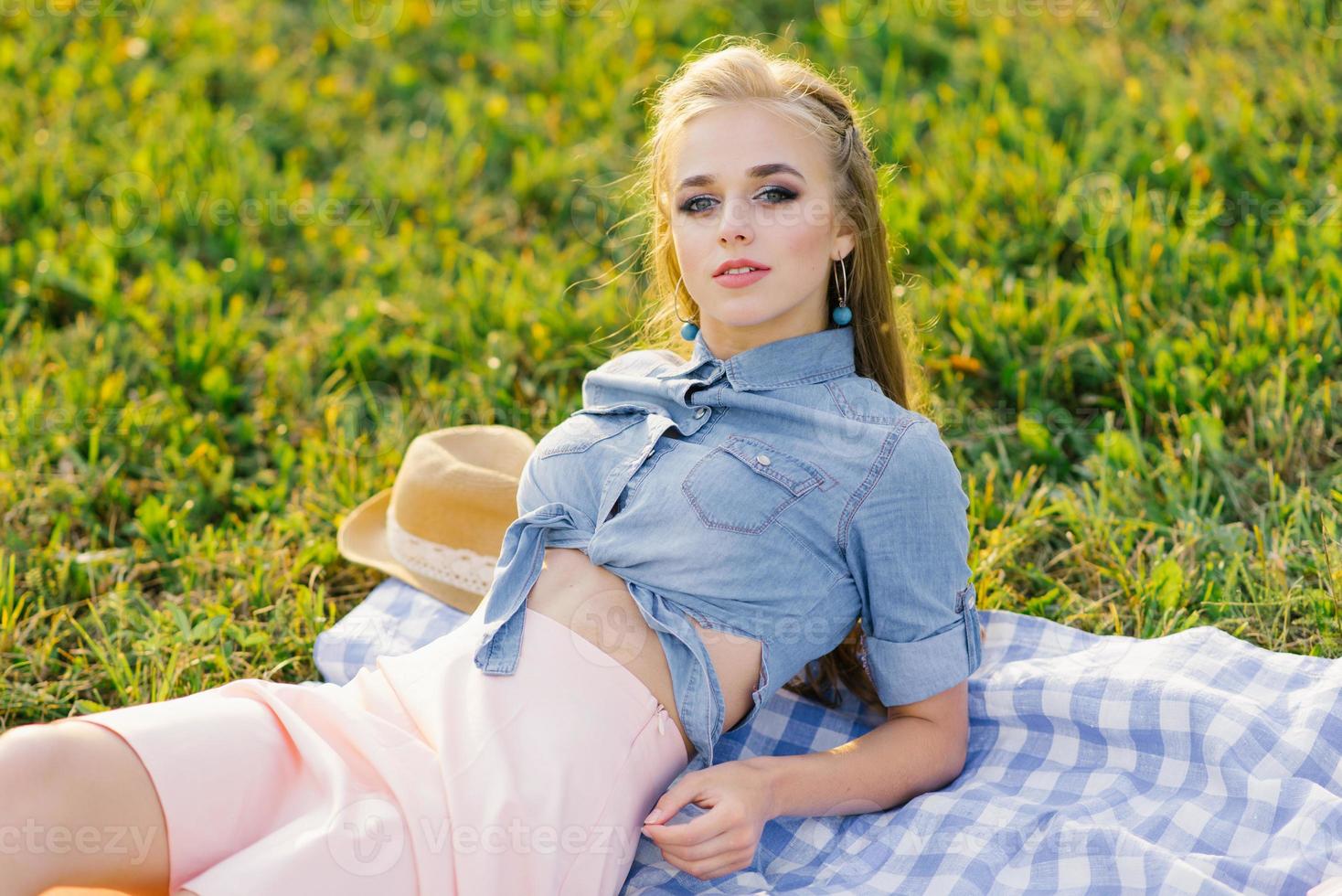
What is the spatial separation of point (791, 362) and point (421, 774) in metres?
0.97

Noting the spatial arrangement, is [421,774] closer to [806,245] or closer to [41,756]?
[41,756]

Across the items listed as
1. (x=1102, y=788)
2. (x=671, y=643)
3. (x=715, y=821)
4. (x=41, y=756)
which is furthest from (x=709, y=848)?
(x=41, y=756)

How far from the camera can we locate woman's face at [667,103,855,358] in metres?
2.32

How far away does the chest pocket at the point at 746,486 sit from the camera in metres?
2.16

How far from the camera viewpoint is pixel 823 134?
241 cm

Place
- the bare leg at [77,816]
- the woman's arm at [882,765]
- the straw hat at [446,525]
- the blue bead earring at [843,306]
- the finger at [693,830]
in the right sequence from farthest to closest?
the straw hat at [446,525] → the blue bead earring at [843,306] → the woman's arm at [882,765] → the finger at [693,830] → the bare leg at [77,816]

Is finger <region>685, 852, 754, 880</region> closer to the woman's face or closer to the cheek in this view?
the woman's face

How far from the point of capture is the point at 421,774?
6.47 feet

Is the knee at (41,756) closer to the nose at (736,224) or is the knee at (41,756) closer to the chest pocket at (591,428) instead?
the chest pocket at (591,428)

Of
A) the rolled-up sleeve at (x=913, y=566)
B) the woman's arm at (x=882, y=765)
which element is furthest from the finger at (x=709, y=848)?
the rolled-up sleeve at (x=913, y=566)

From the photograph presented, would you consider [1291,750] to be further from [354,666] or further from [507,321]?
[507,321]

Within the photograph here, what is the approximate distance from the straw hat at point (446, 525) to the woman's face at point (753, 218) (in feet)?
2.58

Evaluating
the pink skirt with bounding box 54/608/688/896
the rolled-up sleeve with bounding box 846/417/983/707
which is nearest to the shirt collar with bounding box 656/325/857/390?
the rolled-up sleeve with bounding box 846/417/983/707

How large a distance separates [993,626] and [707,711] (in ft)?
2.79
